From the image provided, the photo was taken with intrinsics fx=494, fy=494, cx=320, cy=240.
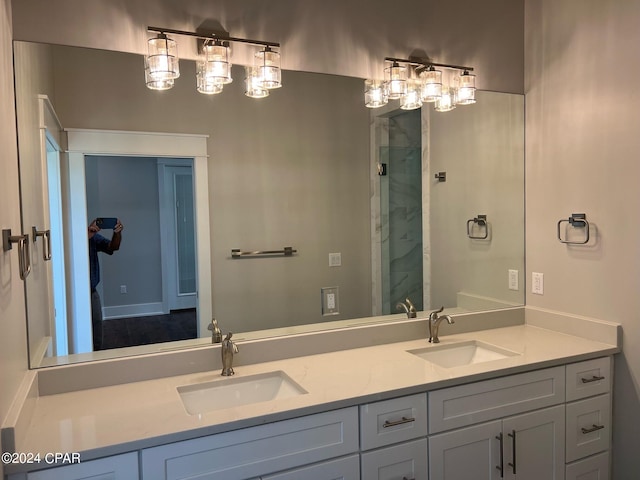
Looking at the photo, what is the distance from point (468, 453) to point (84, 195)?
176 cm

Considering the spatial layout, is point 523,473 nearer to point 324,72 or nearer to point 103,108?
point 324,72

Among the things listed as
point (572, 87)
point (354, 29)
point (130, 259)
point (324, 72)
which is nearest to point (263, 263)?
point (130, 259)

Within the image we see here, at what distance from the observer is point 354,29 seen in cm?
223

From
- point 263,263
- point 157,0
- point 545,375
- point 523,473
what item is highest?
point 157,0

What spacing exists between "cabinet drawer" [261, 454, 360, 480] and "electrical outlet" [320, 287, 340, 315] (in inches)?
32.0

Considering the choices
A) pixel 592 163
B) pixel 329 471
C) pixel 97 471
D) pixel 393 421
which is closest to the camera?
pixel 97 471

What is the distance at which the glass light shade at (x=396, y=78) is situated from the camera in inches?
90.7

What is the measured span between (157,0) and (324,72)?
74cm

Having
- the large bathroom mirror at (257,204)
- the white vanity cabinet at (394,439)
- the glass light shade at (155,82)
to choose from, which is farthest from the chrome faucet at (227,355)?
the glass light shade at (155,82)

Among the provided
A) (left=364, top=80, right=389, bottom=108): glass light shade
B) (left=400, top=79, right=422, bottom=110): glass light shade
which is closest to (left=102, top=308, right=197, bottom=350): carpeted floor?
(left=364, top=80, right=389, bottom=108): glass light shade

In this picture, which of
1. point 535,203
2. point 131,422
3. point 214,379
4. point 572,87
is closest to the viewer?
point 131,422

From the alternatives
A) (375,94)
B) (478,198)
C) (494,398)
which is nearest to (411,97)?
(375,94)

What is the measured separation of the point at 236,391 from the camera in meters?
1.86

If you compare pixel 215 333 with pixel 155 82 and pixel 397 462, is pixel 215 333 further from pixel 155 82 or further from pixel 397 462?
pixel 155 82
